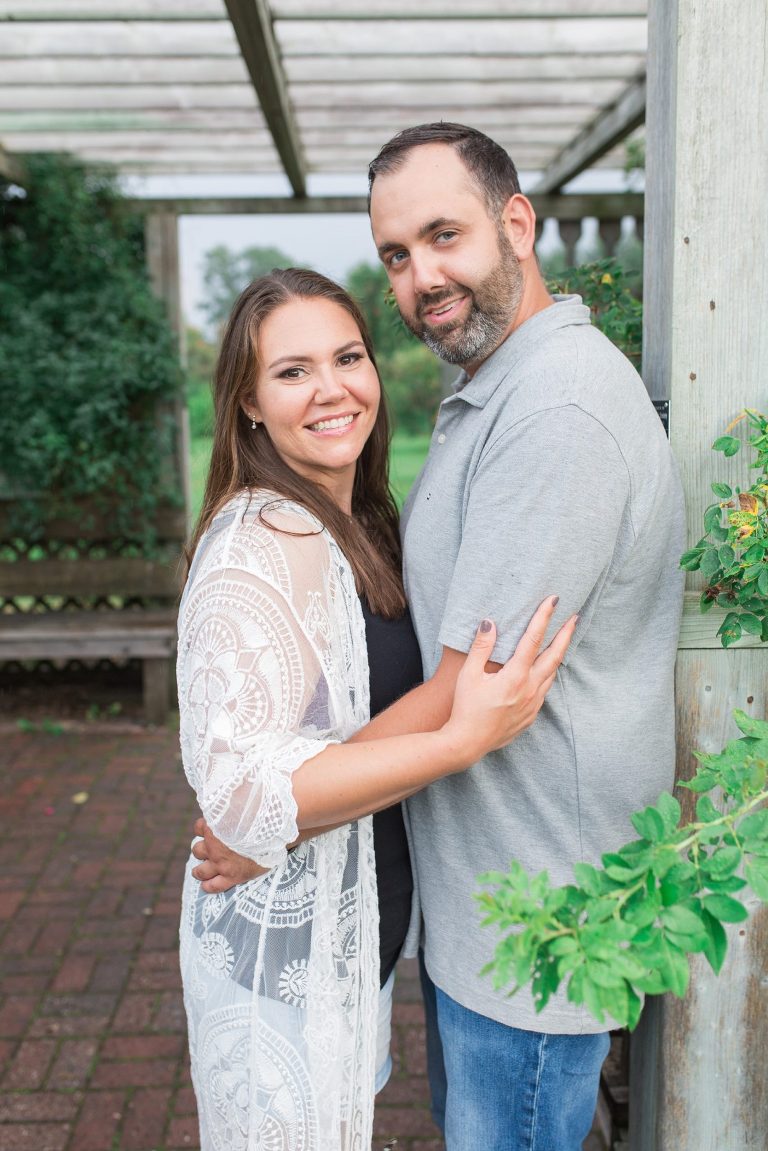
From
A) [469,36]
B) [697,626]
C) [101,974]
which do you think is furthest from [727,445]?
[469,36]

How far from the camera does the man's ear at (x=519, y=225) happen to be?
1.64m

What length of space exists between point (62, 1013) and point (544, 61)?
436cm

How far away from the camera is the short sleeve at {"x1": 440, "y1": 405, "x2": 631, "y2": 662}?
131 centimetres

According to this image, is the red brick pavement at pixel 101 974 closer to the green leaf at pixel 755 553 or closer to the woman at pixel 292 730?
the woman at pixel 292 730

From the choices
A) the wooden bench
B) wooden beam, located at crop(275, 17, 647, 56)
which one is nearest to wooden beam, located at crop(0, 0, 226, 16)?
wooden beam, located at crop(275, 17, 647, 56)

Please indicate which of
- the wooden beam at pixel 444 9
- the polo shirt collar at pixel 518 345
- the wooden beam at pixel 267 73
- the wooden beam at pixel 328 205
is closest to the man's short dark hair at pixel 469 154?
the polo shirt collar at pixel 518 345

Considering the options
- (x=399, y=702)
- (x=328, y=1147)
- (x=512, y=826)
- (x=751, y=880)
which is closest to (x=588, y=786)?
(x=512, y=826)

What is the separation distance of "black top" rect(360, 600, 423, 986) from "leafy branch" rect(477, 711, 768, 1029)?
0.73 metres

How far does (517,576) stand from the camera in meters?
1.32

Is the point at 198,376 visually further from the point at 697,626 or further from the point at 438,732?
the point at 438,732

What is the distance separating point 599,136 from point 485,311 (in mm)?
4063

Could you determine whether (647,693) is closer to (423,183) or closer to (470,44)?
(423,183)

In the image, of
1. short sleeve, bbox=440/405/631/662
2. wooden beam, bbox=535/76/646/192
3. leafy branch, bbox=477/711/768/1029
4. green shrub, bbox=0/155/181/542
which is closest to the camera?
leafy branch, bbox=477/711/768/1029

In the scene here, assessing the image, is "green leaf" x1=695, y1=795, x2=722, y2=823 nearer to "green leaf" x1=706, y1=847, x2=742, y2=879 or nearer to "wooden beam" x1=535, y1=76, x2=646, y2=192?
"green leaf" x1=706, y1=847, x2=742, y2=879
